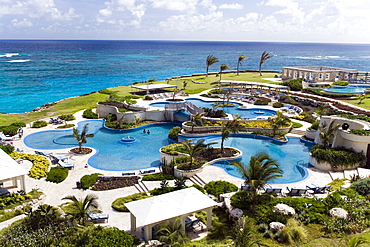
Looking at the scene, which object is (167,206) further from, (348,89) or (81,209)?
(348,89)

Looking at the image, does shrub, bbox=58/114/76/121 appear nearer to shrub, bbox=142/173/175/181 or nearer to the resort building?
shrub, bbox=142/173/175/181

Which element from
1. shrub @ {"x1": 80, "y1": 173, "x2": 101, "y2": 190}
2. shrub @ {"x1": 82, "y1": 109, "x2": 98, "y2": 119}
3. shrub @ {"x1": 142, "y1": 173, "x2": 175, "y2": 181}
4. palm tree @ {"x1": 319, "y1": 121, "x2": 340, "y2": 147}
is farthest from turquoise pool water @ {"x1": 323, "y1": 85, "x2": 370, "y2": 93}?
shrub @ {"x1": 80, "y1": 173, "x2": 101, "y2": 190}

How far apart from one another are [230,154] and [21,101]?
43.7 m

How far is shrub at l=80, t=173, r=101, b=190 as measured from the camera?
64.0 ft

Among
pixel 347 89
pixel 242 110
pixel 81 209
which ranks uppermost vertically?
pixel 347 89

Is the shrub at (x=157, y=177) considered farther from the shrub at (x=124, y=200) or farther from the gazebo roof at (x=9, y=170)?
the gazebo roof at (x=9, y=170)

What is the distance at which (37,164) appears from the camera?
72.6ft

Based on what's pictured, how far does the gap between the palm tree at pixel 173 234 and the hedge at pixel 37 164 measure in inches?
445

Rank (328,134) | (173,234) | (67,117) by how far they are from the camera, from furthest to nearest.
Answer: (67,117)
(328,134)
(173,234)

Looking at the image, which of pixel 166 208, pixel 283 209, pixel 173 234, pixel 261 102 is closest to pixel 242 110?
pixel 261 102

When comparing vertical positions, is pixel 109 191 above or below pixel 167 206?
below

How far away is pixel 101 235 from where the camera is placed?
13055mm

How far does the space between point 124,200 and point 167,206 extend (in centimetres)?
430

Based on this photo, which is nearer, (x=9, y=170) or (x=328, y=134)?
(x=9, y=170)
